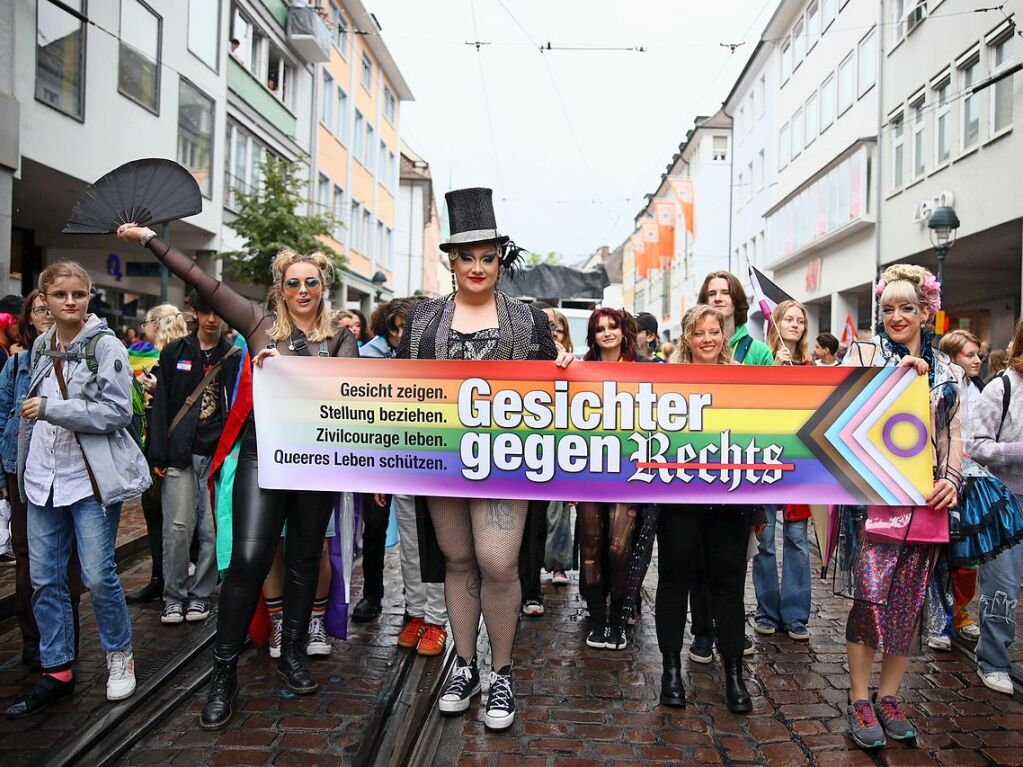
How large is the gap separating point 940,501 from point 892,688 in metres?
0.89

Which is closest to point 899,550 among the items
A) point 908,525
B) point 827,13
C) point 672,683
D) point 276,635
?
point 908,525

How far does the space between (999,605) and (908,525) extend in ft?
3.73

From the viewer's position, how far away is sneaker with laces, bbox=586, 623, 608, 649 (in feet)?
17.0

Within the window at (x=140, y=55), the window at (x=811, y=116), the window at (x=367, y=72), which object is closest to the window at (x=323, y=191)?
the window at (x=367, y=72)

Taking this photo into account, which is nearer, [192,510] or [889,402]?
[889,402]

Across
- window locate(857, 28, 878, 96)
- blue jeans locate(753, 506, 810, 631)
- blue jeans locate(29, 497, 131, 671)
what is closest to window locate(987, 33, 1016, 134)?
window locate(857, 28, 878, 96)

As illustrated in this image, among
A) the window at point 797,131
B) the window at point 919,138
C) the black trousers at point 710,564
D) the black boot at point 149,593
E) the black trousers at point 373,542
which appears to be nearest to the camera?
the black trousers at point 710,564

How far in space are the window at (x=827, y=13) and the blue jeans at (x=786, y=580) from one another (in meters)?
24.5

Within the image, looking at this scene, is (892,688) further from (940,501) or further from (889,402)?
(889,402)

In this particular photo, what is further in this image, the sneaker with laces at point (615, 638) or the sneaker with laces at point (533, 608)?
the sneaker with laces at point (533, 608)

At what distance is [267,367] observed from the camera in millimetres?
4254

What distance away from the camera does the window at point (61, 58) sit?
12047mm

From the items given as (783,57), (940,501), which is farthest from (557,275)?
(783,57)

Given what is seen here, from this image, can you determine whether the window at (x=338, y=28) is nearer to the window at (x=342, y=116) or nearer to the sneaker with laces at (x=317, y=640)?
the window at (x=342, y=116)
